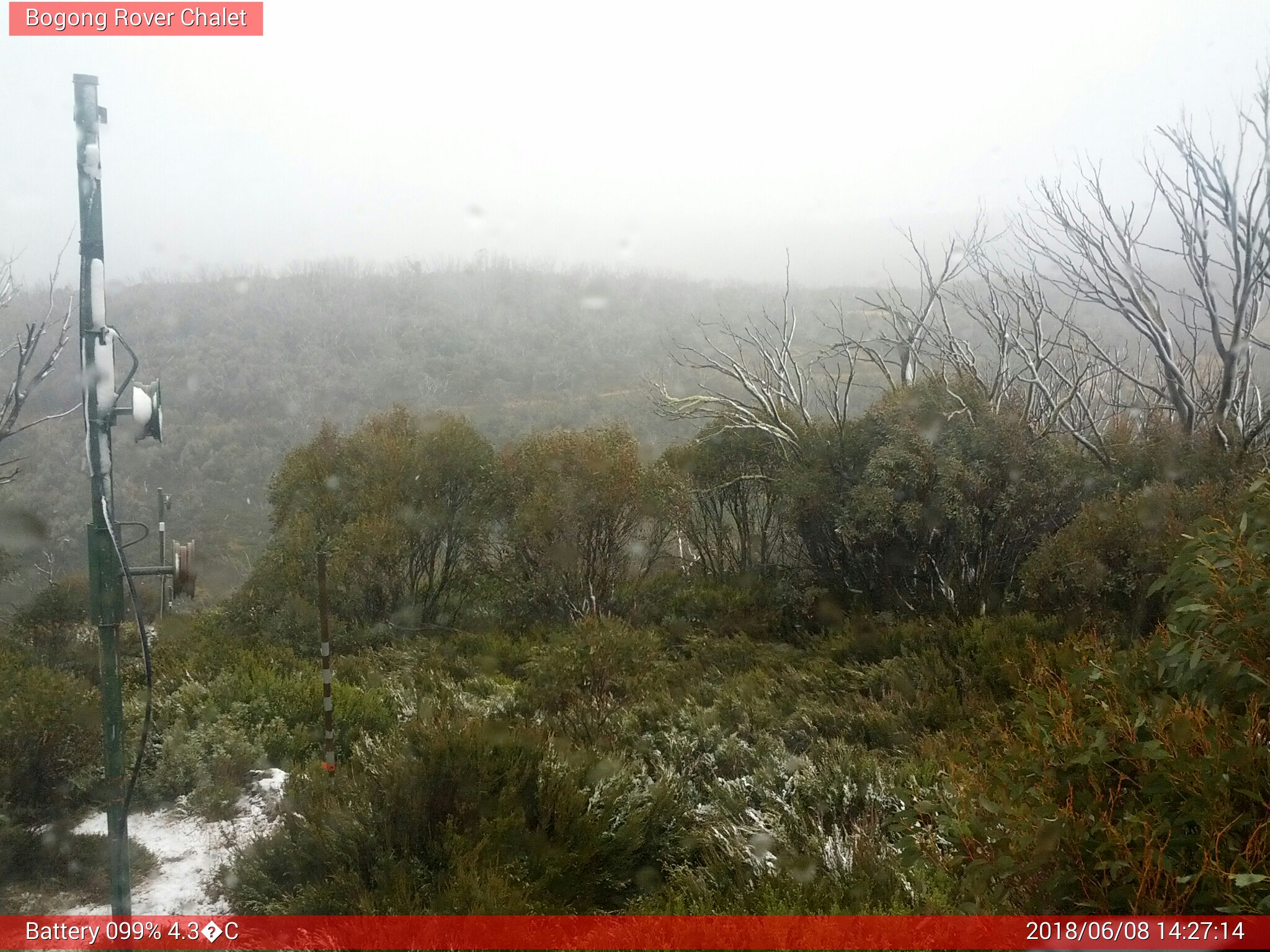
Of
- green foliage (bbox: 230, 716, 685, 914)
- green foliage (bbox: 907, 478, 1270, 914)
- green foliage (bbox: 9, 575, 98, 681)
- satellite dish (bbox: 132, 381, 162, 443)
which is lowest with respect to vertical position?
green foliage (bbox: 9, 575, 98, 681)

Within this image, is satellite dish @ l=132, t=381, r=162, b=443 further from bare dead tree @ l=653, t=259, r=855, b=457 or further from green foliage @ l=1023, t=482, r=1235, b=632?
bare dead tree @ l=653, t=259, r=855, b=457

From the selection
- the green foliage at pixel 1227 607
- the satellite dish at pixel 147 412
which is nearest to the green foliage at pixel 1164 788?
the green foliage at pixel 1227 607

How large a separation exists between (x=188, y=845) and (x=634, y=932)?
12.9 feet

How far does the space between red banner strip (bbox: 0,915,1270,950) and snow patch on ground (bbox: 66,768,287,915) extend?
1.24 feet

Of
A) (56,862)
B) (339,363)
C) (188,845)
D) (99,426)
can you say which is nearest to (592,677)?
(188,845)

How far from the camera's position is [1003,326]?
13.1 m

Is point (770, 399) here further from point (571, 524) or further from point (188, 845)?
point (188, 845)

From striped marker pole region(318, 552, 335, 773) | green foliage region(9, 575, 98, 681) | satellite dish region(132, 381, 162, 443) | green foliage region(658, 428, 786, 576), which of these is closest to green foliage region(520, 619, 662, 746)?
striped marker pole region(318, 552, 335, 773)

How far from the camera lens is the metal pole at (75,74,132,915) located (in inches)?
144

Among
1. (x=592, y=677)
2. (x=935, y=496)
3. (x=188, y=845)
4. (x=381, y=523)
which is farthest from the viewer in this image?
(x=381, y=523)

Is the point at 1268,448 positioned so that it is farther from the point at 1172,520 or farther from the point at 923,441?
the point at 923,441

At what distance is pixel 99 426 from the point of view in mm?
3664

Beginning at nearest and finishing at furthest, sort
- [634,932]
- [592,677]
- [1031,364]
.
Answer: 1. [634,932]
2. [592,677]
3. [1031,364]

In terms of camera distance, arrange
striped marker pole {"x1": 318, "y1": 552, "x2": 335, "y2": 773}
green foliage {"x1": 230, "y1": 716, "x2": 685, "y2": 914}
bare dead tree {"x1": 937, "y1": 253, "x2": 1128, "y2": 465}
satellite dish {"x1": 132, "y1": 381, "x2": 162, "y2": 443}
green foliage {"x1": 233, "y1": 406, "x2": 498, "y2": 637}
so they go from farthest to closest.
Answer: green foliage {"x1": 233, "y1": 406, "x2": 498, "y2": 637}, bare dead tree {"x1": 937, "y1": 253, "x2": 1128, "y2": 465}, striped marker pole {"x1": 318, "y1": 552, "x2": 335, "y2": 773}, green foliage {"x1": 230, "y1": 716, "x2": 685, "y2": 914}, satellite dish {"x1": 132, "y1": 381, "x2": 162, "y2": 443}
